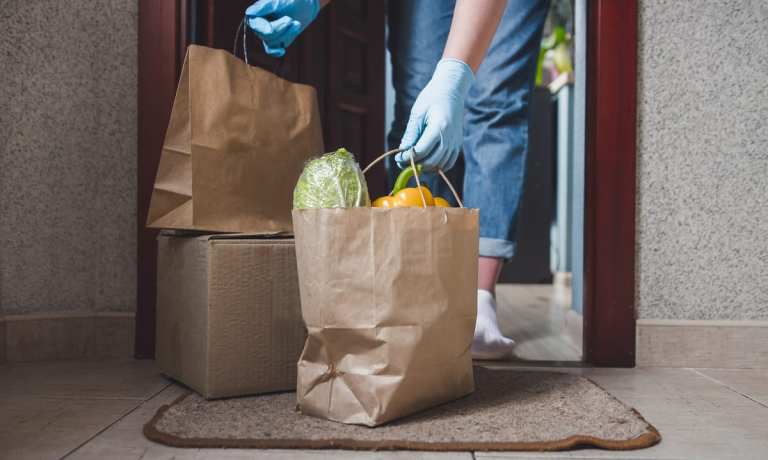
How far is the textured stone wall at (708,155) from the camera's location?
133 centimetres

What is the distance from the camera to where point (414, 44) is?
1657 millimetres

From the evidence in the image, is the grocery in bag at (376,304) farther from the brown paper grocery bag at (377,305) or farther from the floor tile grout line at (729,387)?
the floor tile grout line at (729,387)

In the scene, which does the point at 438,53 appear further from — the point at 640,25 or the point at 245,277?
the point at 245,277

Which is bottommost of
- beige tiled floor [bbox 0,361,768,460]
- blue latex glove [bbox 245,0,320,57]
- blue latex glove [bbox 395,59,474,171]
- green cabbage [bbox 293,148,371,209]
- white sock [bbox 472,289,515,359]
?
beige tiled floor [bbox 0,361,768,460]

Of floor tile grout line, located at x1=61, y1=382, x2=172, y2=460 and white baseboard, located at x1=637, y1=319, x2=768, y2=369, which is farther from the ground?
white baseboard, located at x1=637, y1=319, x2=768, y2=369

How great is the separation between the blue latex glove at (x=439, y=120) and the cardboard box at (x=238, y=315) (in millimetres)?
292

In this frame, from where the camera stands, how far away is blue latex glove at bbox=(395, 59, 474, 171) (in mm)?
1132

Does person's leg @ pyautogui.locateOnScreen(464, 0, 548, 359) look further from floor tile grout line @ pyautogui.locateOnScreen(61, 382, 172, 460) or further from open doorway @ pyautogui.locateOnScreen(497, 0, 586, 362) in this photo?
open doorway @ pyautogui.locateOnScreen(497, 0, 586, 362)

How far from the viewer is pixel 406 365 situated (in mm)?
862

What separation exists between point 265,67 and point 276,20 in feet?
1.78

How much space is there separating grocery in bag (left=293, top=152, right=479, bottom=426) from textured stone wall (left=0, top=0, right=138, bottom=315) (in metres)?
0.66

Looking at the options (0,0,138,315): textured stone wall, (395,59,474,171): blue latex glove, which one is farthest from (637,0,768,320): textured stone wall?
(0,0,138,315): textured stone wall

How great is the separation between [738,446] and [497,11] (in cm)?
86

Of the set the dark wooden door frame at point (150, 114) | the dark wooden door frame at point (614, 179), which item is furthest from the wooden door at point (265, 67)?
the dark wooden door frame at point (614, 179)
